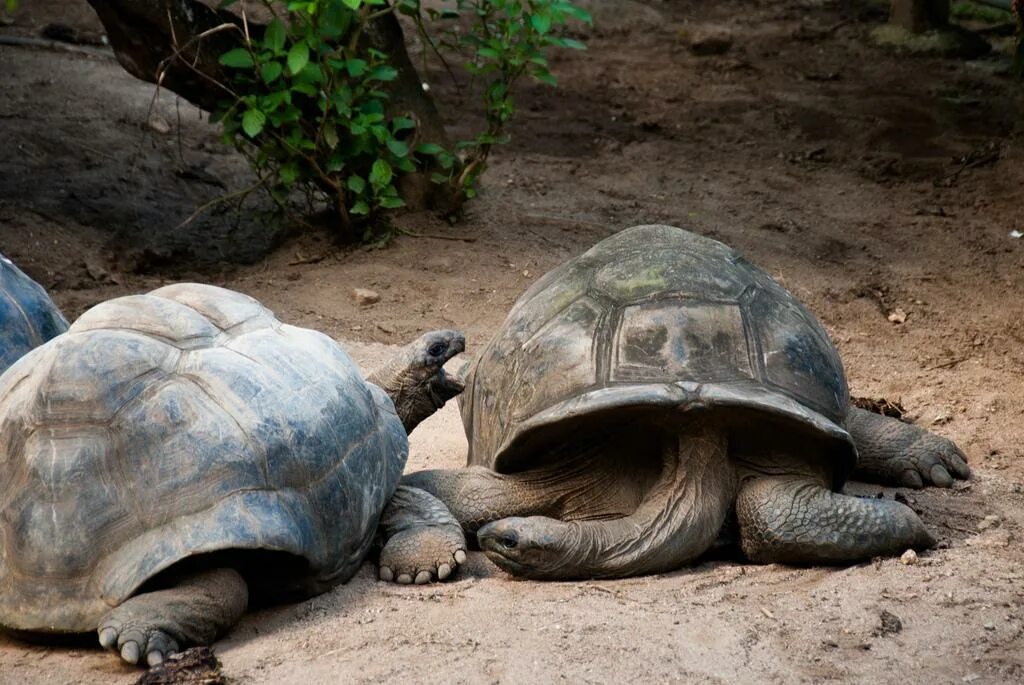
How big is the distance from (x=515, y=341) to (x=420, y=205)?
305 centimetres

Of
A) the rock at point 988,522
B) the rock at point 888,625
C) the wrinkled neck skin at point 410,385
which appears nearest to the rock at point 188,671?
the rock at point 888,625

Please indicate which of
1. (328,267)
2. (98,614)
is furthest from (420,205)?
(98,614)

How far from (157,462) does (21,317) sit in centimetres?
120

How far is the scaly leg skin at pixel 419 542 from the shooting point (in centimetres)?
330

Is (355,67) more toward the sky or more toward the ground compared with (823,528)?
more toward the sky

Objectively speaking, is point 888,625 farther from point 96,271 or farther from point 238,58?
point 96,271

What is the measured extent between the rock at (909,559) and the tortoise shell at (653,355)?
332 mm

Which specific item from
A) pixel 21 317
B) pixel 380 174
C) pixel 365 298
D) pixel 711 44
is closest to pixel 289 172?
pixel 380 174

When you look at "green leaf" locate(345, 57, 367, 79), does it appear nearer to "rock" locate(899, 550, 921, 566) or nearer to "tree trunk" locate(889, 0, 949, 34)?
"rock" locate(899, 550, 921, 566)

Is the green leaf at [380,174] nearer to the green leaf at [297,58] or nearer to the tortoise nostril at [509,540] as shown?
the green leaf at [297,58]

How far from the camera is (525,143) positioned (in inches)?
321

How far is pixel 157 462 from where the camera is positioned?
2891mm

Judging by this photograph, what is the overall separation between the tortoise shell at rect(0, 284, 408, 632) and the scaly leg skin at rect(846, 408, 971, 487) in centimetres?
172

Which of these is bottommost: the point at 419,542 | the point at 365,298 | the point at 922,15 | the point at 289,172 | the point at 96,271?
the point at 96,271
